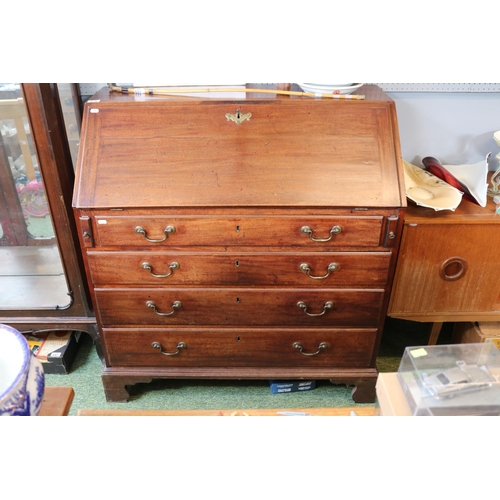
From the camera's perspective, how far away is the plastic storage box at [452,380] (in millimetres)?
878

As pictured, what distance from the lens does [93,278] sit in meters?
1.62

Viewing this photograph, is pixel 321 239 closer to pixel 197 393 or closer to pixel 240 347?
pixel 240 347

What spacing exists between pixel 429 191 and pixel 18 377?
62.0 inches

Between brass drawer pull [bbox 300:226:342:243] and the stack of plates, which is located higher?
the stack of plates

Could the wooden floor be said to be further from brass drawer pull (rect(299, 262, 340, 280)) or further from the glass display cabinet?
brass drawer pull (rect(299, 262, 340, 280))

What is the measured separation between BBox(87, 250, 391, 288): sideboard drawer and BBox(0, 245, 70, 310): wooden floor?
1.60ft

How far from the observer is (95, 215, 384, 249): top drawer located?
1.49 m

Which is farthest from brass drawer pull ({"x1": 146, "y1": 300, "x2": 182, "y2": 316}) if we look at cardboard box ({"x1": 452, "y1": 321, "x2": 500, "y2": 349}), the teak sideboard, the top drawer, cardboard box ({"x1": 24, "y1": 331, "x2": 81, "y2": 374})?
cardboard box ({"x1": 452, "y1": 321, "x2": 500, "y2": 349})

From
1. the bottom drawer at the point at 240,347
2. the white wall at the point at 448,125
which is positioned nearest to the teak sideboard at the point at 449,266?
the bottom drawer at the point at 240,347

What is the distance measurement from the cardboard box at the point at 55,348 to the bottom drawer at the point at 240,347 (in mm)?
345

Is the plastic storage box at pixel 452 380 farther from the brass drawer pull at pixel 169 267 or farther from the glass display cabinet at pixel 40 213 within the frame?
the glass display cabinet at pixel 40 213

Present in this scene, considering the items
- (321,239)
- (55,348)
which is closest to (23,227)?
(55,348)

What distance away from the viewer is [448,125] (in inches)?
78.1
